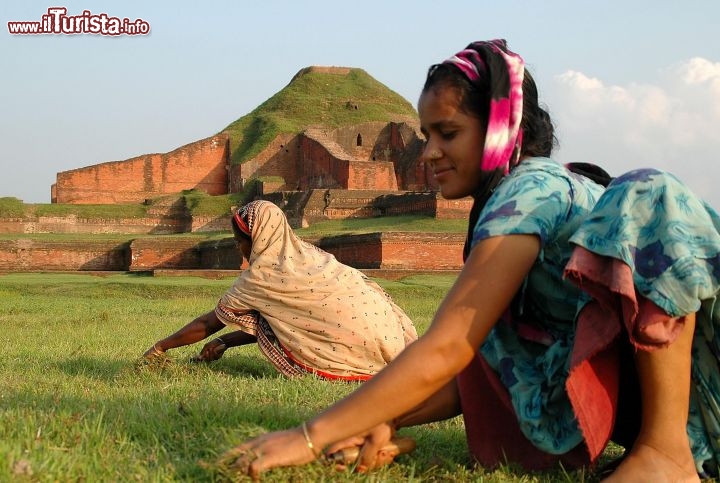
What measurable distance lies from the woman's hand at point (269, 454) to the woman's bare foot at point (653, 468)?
67cm

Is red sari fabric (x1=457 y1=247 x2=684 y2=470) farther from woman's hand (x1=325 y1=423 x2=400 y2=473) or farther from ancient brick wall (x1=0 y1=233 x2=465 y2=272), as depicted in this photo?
ancient brick wall (x1=0 y1=233 x2=465 y2=272)

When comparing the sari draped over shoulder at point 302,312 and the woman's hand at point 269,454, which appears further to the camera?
the sari draped over shoulder at point 302,312

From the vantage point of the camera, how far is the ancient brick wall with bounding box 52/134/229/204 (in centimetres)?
3259

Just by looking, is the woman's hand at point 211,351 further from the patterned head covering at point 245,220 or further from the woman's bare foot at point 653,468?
the woman's bare foot at point 653,468

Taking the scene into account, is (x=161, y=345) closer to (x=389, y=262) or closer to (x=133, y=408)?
(x=133, y=408)

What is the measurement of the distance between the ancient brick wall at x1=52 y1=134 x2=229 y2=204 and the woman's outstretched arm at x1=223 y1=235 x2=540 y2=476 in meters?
32.3

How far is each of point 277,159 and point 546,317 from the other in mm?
31705

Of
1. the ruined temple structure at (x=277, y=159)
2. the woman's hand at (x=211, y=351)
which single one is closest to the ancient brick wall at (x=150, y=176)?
the ruined temple structure at (x=277, y=159)

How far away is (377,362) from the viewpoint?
4.33m

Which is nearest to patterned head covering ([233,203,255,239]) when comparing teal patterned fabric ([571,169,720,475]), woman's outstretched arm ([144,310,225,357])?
woman's outstretched arm ([144,310,225,357])

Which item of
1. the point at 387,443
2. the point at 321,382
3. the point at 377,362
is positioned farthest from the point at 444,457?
the point at 377,362

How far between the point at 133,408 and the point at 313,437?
3.25ft

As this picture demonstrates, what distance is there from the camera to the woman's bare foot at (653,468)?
6.10ft

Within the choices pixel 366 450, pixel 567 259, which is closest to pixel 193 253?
pixel 366 450
